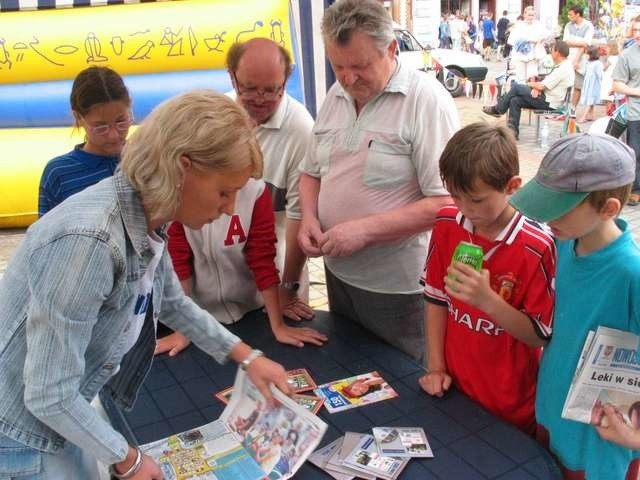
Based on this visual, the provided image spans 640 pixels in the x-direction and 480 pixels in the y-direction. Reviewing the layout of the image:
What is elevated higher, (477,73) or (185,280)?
(185,280)

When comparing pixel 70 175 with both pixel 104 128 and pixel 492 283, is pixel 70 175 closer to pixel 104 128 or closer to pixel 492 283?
pixel 104 128

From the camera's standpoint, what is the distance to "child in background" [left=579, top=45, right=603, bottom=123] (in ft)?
29.5

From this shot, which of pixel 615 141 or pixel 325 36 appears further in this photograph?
pixel 325 36

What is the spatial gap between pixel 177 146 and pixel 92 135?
3.90ft

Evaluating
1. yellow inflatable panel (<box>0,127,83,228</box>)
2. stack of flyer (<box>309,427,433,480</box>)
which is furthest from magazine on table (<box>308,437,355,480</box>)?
yellow inflatable panel (<box>0,127,83,228</box>)

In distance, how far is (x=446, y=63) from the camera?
539 inches

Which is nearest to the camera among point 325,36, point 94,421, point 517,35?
point 94,421

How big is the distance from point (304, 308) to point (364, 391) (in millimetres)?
616

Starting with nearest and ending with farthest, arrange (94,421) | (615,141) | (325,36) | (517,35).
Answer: (94,421)
(615,141)
(325,36)
(517,35)

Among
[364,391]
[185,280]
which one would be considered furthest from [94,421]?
[185,280]

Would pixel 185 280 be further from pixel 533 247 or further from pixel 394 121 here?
pixel 533 247

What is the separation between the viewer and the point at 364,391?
1.70m

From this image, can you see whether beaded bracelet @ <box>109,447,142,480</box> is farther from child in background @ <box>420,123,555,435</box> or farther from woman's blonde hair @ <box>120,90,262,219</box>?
child in background @ <box>420,123,555,435</box>

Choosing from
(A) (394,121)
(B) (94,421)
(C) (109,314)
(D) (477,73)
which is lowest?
(D) (477,73)
